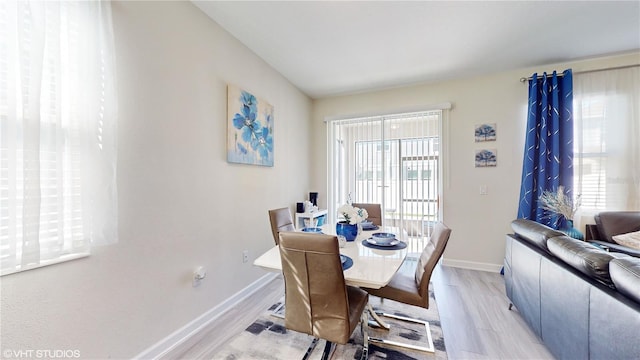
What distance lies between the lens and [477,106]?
130 inches

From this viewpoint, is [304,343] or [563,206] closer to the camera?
[304,343]

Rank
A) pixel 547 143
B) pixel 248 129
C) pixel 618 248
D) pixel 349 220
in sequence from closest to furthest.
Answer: pixel 349 220, pixel 618 248, pixel 248 129, pixel 547 143

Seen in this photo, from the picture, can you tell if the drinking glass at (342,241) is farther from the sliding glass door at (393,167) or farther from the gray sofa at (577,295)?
the sliding glass door at (393,167)

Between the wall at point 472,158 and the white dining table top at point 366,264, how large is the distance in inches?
85.7

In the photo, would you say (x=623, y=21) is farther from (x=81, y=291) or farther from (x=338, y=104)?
(x=81, y=291)

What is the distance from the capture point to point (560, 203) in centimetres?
262

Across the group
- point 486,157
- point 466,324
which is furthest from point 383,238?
point 486,157

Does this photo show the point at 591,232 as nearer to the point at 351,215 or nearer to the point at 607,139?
the point at 607,139

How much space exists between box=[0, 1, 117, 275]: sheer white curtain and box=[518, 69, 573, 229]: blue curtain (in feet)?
13.5

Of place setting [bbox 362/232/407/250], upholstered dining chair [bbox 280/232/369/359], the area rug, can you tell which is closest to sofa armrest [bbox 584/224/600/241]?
the area rug

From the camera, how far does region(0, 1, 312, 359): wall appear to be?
1.20 metres

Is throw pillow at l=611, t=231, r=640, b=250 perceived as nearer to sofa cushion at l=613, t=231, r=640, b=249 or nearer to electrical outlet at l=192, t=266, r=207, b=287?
sofa cushion at l=613, t=231, r=640, b=249

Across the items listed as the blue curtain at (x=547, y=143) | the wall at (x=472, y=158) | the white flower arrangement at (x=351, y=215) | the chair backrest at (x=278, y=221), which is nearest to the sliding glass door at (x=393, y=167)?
the wall at (x=472, y=158)

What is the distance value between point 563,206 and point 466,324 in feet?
5.88
